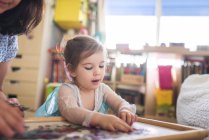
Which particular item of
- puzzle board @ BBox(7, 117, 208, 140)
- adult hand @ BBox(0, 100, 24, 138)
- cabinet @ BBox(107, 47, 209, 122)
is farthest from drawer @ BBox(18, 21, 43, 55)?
adult hand @ BBox(0, 100, 24, 138)

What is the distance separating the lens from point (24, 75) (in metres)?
2.57

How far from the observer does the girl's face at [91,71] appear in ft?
3.00

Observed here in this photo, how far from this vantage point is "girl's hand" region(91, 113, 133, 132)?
0.59 metres

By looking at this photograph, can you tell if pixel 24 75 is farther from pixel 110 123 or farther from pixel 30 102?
pixel 110 123

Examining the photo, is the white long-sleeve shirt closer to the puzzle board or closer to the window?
the puzzle board

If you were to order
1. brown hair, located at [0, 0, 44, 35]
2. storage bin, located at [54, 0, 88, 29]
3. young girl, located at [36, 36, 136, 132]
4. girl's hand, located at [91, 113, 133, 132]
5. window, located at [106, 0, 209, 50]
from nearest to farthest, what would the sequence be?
girl's hand, located at [91, 113, 133, 132] < young girl, located at [36, 36, 136, 132] < brown hair, located at [0, 0, 44, 35] < storage bin, located at [54, 0, 88, 29] < window, located at [106, 0, 209, 50]

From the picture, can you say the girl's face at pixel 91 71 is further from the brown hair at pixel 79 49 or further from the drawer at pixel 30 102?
the drawer at pixel 30 102

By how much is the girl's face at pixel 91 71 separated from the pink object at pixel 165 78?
5.14ft

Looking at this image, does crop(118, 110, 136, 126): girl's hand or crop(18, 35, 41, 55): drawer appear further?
crop(18, 35, 41, 55): drawer

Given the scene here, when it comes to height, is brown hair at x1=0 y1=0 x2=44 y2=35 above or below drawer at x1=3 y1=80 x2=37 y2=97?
above

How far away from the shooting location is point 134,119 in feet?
2.36

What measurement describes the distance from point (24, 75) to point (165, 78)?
4.44ft

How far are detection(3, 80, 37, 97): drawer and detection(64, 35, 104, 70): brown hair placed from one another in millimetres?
1652

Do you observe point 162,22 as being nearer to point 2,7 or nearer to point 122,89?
point 122,89
